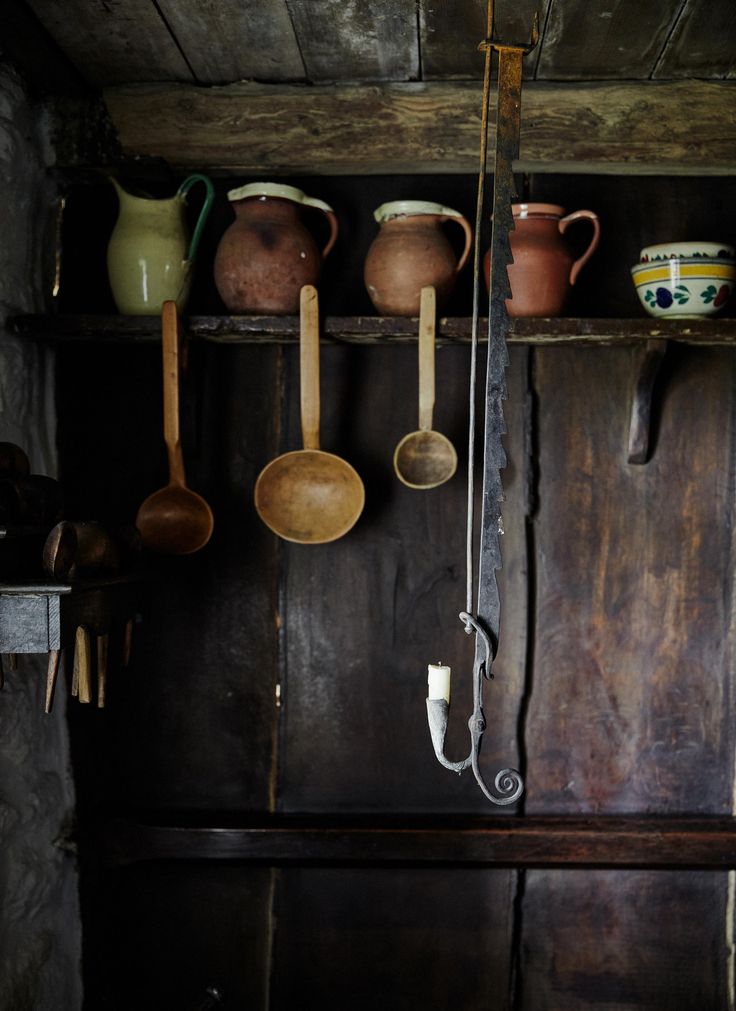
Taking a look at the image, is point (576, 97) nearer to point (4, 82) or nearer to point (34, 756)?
point (4, 82)

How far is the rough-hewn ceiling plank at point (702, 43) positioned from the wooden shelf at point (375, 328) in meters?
0.41

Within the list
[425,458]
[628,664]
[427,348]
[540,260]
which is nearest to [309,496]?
[425,458]

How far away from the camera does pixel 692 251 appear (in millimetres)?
1359

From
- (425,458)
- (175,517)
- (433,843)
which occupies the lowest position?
(433,843)

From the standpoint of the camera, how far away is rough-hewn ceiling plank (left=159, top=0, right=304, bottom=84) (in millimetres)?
1249

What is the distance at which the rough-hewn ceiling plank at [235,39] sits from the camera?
49.2 inches

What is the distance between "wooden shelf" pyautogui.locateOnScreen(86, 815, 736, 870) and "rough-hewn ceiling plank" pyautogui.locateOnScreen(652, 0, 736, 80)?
1.24 m

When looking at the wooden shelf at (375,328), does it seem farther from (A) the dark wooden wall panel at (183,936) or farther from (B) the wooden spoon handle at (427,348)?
(A) the dark wooden wall panel at (183,936)

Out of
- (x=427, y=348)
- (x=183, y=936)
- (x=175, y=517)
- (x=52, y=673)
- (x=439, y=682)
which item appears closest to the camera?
(x=439, y=682)

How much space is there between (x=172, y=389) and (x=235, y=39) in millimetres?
536

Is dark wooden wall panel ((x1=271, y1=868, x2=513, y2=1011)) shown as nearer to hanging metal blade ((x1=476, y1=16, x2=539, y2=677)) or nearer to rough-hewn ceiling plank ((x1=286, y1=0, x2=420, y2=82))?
hanging metal blade ((x1=476, y1=16, x2=539, y2=677))

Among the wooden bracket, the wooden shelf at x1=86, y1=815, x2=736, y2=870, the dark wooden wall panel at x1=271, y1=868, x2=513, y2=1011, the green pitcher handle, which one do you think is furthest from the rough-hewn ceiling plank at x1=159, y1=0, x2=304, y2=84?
the dark wooden wall panel at x1=271, y1=868, x2=513, y2=1011

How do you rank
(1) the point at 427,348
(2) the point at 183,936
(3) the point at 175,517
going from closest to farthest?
1. (1) the point at 427,348
2. (3) the point at 175,517
3. (2) the point at 183,936

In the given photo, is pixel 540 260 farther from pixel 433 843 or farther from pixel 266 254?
pixel 433 843
